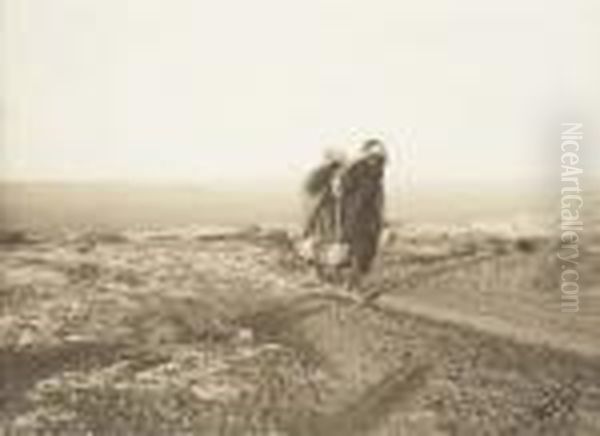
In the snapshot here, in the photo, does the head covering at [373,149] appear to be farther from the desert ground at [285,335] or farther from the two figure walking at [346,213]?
the desert ground at [285,335]

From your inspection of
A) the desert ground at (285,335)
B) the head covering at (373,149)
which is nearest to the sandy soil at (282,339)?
the desert ground at (285,335)

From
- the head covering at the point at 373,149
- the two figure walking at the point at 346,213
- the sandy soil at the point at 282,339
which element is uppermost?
the head covering at the point at 373,149

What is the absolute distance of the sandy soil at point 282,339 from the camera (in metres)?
2.09

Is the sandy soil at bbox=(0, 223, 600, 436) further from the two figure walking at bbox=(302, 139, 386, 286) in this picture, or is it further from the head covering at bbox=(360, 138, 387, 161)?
the head covering at bbox=(360, 138, 387, 161)

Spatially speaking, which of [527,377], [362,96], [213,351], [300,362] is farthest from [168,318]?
[527,377]

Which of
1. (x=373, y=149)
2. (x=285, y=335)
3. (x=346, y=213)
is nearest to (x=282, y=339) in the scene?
(x=285, y=335)

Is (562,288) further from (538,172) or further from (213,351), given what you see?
(213,351)

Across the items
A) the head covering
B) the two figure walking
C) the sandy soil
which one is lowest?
the sandy soil

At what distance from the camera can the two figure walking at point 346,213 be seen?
7.12 feet

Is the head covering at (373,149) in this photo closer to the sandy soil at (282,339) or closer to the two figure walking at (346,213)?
the two figure walking at (346,213)

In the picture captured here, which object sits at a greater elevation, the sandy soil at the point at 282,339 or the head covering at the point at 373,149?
the head covering at the point at 373,149

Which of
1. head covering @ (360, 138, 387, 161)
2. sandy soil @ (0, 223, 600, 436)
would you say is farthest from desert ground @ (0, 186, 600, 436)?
head covering @ (360, 138, 387, 161)

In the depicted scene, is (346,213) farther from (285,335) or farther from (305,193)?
(285,335)

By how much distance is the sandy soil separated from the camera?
6.87 ft
